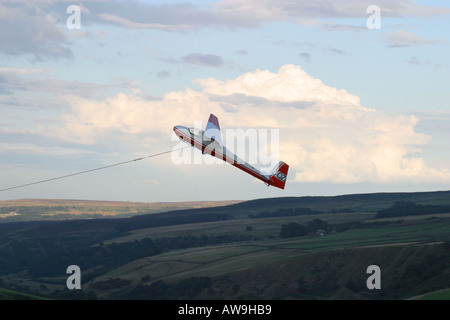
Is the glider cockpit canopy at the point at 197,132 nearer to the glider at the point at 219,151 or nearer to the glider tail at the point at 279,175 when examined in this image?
the glider at the point at 219,151

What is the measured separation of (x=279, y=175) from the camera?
348ft

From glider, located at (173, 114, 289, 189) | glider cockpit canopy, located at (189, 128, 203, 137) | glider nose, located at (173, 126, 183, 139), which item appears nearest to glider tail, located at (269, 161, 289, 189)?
glider, located at (173, 114, 289, 189)

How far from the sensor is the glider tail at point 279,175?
105669mm

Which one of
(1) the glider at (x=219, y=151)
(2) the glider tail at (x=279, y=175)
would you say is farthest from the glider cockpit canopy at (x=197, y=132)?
(2) the glider tail at (x=279, y=175)

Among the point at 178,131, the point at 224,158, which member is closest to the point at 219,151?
the point at 224,158

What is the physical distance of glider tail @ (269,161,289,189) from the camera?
105669 millimetres

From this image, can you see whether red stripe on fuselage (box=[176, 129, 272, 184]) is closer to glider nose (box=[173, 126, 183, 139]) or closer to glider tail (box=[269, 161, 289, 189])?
glider nose (box=[173, 126, 183, 139])
